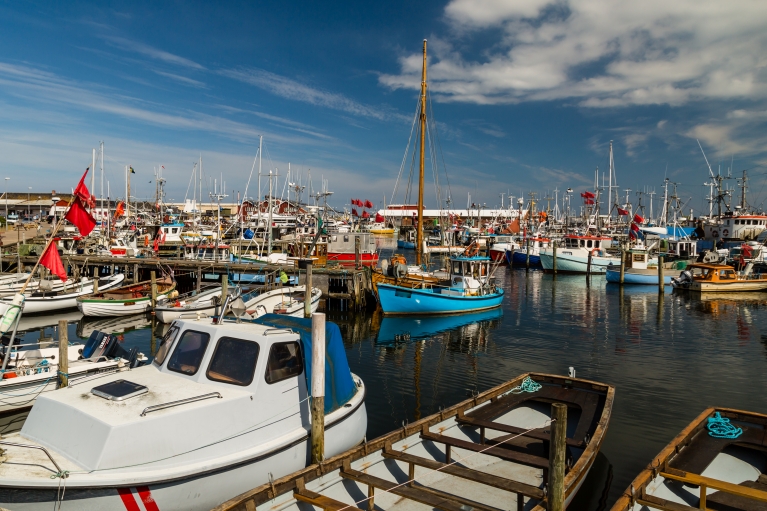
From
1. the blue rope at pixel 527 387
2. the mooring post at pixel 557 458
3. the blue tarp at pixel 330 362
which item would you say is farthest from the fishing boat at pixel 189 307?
the mooring post at pixel 557 458

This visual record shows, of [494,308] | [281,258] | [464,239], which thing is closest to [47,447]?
[494,308]

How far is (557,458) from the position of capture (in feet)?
20.7

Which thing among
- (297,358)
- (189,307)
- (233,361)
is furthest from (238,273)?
(233,361)

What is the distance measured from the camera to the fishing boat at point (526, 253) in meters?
57.5

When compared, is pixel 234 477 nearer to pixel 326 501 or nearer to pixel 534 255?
pixel 326 501

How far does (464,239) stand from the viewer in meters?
73.9

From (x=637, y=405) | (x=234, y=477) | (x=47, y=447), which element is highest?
(x=47, y=447)

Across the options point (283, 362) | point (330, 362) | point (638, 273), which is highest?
point (283, 362)

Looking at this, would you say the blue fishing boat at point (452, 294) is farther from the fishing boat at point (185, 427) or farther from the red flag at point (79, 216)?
the fishing boat at point (185, 427)

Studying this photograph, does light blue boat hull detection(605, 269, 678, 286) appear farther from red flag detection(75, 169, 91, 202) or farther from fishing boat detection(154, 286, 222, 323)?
red flag detection(75, 169, 91, 202)

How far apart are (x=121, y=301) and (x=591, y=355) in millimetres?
23050

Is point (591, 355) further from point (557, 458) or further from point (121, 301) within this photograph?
point (121, 301)

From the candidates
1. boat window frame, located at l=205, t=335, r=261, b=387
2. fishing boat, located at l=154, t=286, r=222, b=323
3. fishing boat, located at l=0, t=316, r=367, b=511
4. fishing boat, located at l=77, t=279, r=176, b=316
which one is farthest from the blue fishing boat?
boat window frame, located at l=205, t=335, r=261, b=387

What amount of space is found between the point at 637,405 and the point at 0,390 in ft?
53.9
